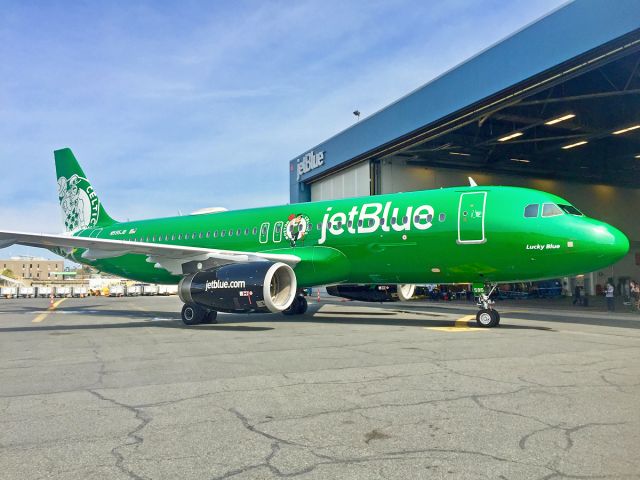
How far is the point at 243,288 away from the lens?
13219 mm

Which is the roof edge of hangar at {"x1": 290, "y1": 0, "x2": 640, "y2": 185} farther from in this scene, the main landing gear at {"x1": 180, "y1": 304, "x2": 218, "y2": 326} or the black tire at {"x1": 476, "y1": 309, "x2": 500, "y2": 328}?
the main landing gear at {"x1": 180, "y1": 304, "x2": 218, "y2": 326}

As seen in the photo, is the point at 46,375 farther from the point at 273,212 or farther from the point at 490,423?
the point at 273,212

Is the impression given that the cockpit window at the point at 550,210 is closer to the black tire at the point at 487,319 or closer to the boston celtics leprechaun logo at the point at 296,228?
the black tire at the point at 487,319

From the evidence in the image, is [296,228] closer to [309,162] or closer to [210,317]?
[210,317]

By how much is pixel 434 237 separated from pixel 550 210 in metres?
2.86

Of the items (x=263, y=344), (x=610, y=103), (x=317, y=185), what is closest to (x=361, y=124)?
(x=317, y=185)

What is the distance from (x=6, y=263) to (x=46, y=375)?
186304 millimetres

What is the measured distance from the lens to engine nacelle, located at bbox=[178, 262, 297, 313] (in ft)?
Result: 43.0

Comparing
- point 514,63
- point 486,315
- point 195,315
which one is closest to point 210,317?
point 195,315

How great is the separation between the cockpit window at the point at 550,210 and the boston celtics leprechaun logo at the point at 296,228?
6.78m

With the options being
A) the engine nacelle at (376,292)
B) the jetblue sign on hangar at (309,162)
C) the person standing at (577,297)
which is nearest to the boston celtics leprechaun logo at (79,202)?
the engine nacelle at (376,292)

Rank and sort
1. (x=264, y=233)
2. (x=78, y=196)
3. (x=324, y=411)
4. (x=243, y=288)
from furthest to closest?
(x=78, y=196)
(x=264, y=233)
(x=243, y=288)
(x=324, y=411)

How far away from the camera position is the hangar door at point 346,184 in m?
30.8

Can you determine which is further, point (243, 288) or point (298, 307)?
point (298, 307)
